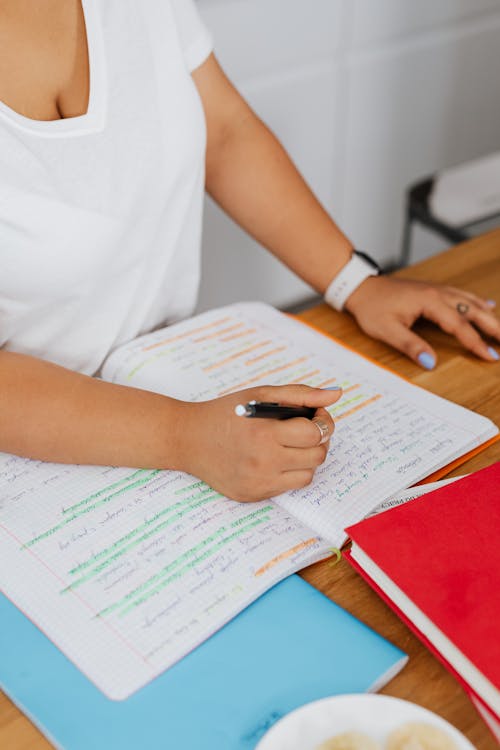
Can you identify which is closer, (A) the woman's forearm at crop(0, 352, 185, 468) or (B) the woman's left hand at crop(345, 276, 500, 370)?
(A) the woman's forearm at crop(0, 352, 185, 468)

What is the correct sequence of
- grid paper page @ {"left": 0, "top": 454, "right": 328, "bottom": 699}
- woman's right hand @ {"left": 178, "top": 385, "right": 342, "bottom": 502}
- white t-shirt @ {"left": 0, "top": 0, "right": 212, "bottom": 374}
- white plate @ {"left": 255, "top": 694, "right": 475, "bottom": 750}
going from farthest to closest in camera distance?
white t-shirt @ {"left": 0, "top": 0, "right": 212, "bottom": 374}
woman's right hand @ {"left": 178, "top": 385, "right": 342, "bottom": 502}
grid paper page @ {"left": 0, "top": 454, "right": 328, "bottom": 699}
white plate @ {"left": 255, "top": 694, "right": 475, "bottom": 750}

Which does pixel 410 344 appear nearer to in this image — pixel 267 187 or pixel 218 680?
pixel 267 187

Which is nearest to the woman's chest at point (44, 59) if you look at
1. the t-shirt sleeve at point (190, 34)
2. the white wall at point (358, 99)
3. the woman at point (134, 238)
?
the woman at point (134, 238)

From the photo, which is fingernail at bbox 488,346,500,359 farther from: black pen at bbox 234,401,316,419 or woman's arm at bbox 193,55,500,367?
black pen at bbox 234,401,316,419

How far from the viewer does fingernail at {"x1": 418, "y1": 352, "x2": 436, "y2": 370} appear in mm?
915

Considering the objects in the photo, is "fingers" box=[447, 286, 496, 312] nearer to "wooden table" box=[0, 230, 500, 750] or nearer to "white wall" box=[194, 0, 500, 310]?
"wooden table" box=[0, 230, 500, 750]

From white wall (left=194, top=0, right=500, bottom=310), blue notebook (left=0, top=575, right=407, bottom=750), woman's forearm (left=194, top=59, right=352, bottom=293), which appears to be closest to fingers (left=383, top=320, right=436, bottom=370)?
woman's forearm (left=194, top=59, right=352, bottom=293)

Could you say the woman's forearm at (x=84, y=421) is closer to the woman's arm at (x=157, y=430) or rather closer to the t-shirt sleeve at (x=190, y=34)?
the woman's arm at (x=157, y=430)

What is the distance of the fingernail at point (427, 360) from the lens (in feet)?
3.00

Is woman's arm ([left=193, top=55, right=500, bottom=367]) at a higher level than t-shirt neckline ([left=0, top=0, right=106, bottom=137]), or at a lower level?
lower

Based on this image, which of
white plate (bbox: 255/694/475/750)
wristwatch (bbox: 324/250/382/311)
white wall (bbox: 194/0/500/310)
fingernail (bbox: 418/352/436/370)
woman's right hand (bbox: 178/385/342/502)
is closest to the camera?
white plate (bbox: 255/694/475/750)

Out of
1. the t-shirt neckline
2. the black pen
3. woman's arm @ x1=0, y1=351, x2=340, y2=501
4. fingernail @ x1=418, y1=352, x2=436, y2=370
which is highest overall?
the t-shirt neckline

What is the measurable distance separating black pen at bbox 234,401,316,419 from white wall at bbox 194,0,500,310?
4.23ft

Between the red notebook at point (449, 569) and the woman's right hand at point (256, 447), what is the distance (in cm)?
8
